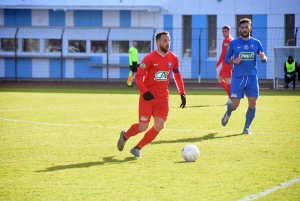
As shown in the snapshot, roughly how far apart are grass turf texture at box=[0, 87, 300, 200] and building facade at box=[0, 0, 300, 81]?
56.8ft

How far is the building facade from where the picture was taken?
113ft

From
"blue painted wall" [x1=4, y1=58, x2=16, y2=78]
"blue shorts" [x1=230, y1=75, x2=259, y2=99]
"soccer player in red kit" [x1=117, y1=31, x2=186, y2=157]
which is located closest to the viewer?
"soccer player in red kit" [x1=117, y1=31, x2=186, y2=157]

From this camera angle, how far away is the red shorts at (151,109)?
9.76 metres

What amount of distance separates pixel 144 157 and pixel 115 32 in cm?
2630

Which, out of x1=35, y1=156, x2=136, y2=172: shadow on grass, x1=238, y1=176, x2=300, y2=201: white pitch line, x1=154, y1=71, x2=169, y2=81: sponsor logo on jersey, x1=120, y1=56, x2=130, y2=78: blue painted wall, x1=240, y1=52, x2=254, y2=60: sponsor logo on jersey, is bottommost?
x1=35, y1=156, x2=136, y2=172: shadow on grass

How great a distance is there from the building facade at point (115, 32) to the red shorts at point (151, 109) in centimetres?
2438

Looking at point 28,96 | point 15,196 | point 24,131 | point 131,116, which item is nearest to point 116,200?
point 15,196

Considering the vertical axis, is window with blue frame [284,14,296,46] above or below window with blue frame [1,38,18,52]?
above

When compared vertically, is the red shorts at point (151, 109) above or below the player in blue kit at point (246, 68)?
below

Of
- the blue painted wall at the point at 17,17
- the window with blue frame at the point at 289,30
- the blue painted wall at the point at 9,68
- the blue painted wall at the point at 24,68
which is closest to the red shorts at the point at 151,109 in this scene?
the window with blue frame at the point at 289,30

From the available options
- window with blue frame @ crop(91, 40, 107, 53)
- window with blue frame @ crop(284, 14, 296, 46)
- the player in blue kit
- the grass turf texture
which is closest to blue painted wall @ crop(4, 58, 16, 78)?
window with blue frame @ crop(91, 40, 107, 53)

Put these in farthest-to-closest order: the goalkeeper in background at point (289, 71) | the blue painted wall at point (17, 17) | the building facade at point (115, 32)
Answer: the blue painted wall at point (17, 17)
the building facade at point (115, 32)
the goalkeeper in background at point (289, 71)

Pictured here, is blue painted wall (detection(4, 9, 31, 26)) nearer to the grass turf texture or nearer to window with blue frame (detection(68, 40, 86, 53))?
window with blue frame (detection(68, 40, 86, 53))

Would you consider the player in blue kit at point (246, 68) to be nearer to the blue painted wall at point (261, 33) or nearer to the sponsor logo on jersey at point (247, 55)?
the sponsor logo on jersey at point (247, 55)
